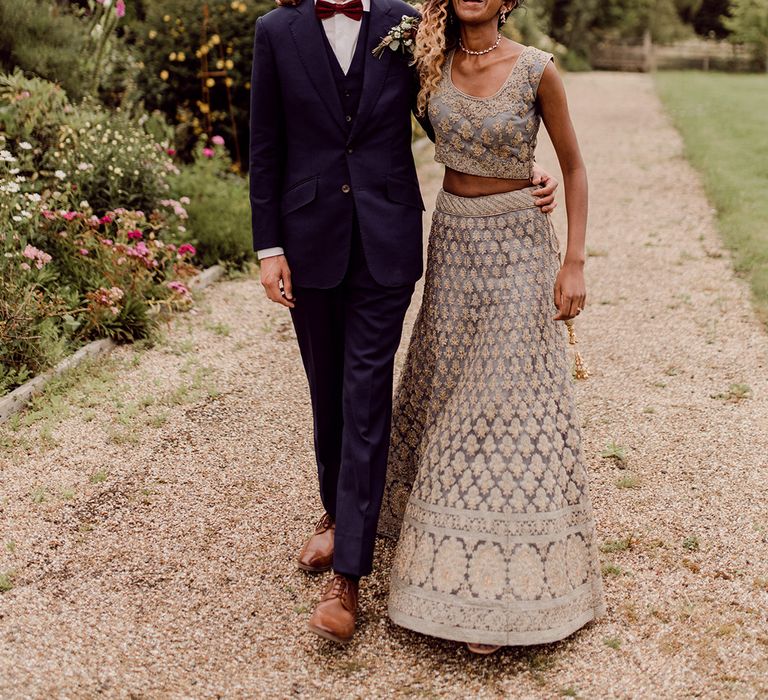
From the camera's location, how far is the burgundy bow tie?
2.96 meters

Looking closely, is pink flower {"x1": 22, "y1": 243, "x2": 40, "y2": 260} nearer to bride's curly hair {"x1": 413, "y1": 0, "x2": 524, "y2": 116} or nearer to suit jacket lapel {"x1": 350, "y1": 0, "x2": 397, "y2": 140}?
suit jacket lapel {"x1": 350, "y1": 0, "x2": 397, "y2": 140}

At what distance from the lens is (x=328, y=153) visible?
3004mm

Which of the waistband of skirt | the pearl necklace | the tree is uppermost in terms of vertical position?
the pearl necklace

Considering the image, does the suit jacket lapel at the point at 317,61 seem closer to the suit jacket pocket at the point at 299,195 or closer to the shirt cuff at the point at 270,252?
the suit jacket pocket at the point at 299,195

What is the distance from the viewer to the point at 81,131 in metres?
6.86

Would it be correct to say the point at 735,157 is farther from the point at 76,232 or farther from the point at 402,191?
the point at 402,191

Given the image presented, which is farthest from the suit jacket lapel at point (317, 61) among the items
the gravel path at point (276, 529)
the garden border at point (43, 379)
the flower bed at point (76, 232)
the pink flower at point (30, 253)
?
the pink flower at point (30, 253)

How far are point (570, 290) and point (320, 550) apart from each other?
1355 mm

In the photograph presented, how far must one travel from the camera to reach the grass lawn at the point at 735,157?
314 inches

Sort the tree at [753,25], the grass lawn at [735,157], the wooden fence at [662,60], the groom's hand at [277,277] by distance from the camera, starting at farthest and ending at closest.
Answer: the wooden fence at [662,60] < the tree at [753,25] < the grass lawn at [735,157] < the groom's hand at [277,277]

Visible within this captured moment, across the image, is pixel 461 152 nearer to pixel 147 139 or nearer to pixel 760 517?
pixel 760 517

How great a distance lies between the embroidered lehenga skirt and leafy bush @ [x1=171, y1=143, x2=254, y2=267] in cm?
445

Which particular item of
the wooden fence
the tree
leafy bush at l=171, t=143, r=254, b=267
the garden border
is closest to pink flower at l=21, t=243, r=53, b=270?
the garden border

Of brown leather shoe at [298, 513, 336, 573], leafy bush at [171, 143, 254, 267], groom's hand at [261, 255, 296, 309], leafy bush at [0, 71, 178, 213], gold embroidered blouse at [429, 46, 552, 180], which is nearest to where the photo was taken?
gold embroidered blouse at [429, 46, 552, 180]
